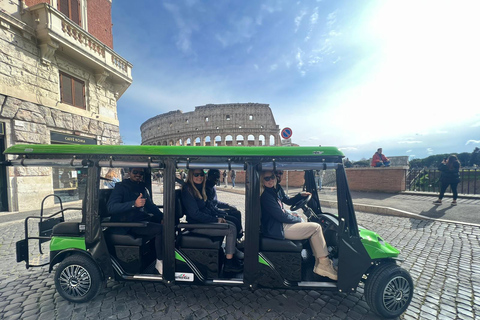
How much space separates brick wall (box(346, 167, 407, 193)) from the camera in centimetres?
1105

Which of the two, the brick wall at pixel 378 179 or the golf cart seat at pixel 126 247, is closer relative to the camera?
the golf cart seat at pixel 126 247

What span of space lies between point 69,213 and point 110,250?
6256mm

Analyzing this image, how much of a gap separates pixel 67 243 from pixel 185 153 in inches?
92.9

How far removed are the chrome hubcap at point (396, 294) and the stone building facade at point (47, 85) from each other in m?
8.63

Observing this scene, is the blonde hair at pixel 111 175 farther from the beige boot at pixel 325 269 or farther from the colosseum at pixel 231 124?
the colosseum at pixel 231 124

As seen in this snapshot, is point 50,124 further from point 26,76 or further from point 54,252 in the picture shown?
point 54,252

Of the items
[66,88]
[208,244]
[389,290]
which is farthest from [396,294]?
[66,88]

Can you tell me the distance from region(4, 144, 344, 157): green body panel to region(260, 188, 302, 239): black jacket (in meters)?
0.67

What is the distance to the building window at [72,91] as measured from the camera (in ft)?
32.6

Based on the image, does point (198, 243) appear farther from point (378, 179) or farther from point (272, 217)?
point (378, 179)

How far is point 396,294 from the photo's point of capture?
105 inches

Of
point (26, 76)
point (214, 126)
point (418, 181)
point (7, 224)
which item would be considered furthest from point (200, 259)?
point (214, 126)

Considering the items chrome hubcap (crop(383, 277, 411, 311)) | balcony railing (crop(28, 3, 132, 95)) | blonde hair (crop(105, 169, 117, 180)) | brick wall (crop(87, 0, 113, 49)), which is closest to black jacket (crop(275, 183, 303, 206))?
chrome hubcap (crop(383, 277, 411, 311))

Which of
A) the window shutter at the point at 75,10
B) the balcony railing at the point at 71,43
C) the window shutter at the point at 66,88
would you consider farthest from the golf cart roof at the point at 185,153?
the window shutter at the point at 75,10
